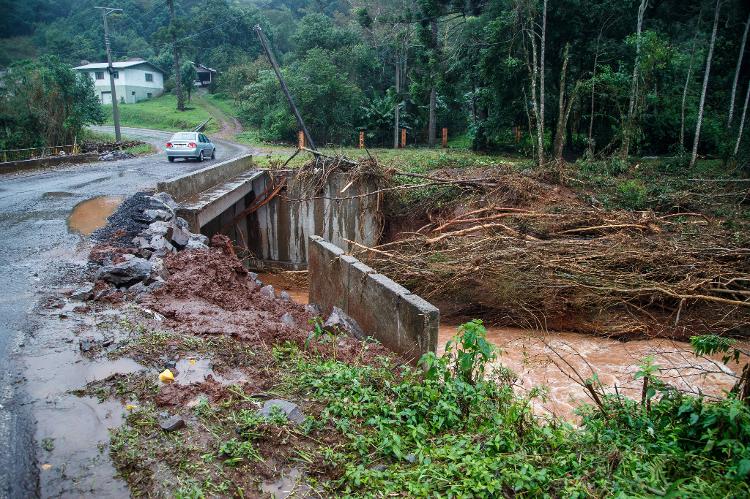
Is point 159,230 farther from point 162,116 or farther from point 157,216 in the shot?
point 162,116

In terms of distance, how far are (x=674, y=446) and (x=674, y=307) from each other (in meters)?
7.03

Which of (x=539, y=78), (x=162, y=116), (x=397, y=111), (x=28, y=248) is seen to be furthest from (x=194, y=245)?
(x=162, y=116)

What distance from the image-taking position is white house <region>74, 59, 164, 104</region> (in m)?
55.1

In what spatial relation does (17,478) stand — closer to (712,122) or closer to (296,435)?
(296,435)

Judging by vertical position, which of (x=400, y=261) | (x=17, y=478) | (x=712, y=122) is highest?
(x=712, y=122)

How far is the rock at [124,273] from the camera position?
7121 mm

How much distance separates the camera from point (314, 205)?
16.6m

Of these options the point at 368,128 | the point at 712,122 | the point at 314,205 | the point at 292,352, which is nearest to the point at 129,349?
the point at 292,352

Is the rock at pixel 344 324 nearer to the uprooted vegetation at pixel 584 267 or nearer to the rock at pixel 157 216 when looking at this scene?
the uprooted vegetation at pixel 584 267

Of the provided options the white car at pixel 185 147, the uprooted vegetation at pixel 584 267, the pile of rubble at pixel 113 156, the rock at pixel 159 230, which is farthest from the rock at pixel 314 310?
the pile of rubble at pixel 113 156

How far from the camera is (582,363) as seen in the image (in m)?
9.15

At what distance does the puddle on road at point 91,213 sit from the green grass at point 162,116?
33.3m

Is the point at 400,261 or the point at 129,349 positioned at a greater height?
the point at 129,349

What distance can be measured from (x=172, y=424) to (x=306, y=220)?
13.0m
